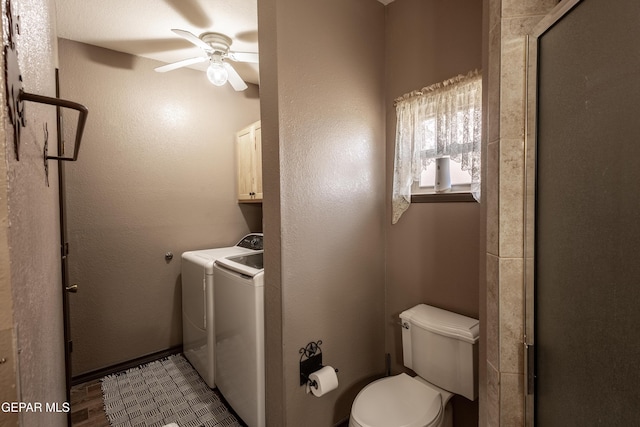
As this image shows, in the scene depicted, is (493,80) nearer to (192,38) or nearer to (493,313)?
(493,313)

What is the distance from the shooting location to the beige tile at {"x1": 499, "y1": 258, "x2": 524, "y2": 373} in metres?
0.85

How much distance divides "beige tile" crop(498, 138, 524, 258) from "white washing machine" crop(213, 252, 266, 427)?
47.2 inches

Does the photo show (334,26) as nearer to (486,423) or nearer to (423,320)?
(423,320)

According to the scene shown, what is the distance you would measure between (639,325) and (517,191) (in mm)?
406

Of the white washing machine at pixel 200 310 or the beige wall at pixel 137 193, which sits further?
the beige wall at pixel 137 193

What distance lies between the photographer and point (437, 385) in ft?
4.94

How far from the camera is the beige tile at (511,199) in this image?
843 millimetres

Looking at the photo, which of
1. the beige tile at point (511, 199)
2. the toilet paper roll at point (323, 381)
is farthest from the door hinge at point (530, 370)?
the toilet paper roll at point (323, 381)

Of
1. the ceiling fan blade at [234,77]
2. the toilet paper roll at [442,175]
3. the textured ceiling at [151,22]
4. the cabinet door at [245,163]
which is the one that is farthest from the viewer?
the cabinet door at [245,163]

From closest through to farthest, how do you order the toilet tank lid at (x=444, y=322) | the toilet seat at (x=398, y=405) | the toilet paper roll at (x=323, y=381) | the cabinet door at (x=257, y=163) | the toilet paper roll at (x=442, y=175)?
the toilet seat at (x=398, y=405)
the toilet tank lid at (x=444, y=322)
the toilet paper roll at (x=323, y=381)
the toilet paper roll at (x=442, y=175)
the cabinet door at (x=257, y=163)

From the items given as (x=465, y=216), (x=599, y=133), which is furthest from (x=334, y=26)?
(x=599, y=133)

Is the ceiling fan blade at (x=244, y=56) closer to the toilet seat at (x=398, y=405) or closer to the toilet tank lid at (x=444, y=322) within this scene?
the toilet tank lid at (x=444, y=322)

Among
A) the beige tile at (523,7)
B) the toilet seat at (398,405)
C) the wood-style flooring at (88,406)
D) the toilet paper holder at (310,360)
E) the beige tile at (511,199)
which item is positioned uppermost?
the beige tile at (523,7)

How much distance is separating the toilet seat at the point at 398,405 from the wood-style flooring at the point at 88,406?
1732mm
